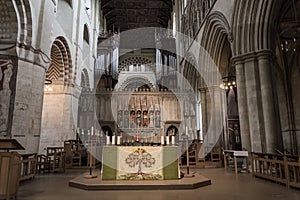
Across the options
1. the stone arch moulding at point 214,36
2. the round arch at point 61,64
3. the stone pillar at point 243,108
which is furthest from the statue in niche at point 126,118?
the stone pillar at point 243,108

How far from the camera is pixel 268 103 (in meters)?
6.98

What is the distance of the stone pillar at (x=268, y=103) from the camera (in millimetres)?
6808

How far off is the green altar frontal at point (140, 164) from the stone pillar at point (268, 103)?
3258mm

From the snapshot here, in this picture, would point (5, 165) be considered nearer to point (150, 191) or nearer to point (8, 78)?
point (150, 191)

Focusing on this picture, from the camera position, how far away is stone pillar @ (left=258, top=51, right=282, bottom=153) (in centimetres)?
681

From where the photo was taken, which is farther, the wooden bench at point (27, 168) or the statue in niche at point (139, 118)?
the statue in niche at point (139, 118)

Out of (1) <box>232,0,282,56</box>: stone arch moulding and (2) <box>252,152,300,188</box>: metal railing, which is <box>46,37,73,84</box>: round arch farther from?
(2) <box>252,152,300,188</box>: metal railing

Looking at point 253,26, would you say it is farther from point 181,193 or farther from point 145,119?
point 145,119

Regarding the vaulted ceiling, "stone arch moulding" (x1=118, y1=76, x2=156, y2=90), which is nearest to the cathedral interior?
the vaulted ceiling

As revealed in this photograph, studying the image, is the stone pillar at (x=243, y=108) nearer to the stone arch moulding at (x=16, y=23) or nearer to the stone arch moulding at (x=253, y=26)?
the stone arch moulding at (x=253, y=26)

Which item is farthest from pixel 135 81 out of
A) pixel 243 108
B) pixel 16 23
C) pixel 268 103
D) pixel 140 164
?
pixel 140 164

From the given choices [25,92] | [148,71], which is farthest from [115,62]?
[25,92]

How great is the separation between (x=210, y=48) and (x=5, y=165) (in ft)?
32.1

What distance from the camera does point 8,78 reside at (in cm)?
774
